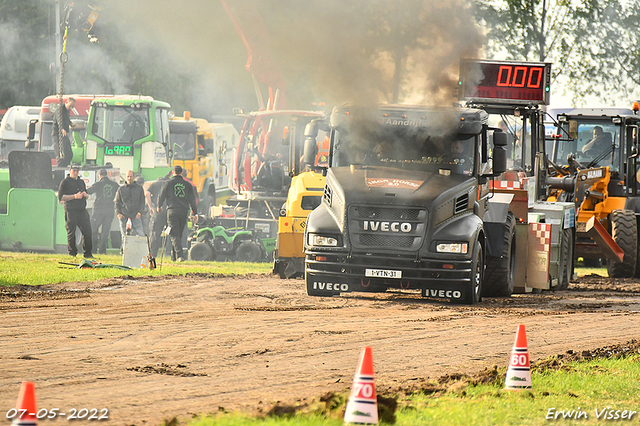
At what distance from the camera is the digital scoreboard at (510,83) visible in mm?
16375

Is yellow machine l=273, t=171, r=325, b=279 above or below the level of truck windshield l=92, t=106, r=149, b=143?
below

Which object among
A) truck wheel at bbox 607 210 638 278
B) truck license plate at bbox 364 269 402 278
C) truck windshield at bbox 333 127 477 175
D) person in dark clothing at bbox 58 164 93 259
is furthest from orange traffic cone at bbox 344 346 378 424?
person in dark clothing at bbox 58 164 93 259

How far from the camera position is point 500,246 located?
13.8 metres

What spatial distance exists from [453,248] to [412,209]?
28.8 inches

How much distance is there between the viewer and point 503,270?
1398 cm

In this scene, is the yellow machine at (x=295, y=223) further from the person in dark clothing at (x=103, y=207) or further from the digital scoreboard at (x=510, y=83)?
the person in dark clothing at (x=103, y=207)

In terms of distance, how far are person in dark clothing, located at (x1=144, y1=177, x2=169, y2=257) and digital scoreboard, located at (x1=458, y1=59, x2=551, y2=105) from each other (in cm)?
815

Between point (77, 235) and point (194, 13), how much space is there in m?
7.16

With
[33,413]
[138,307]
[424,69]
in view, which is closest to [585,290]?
[424,69]

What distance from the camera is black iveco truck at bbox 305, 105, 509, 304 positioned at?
39.9 feet

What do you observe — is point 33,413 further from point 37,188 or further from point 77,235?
point 37,188

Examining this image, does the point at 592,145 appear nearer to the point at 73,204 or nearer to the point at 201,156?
the point at 73,204

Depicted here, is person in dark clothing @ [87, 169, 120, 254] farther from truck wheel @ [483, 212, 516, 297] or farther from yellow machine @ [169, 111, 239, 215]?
truck wheel @ [483, 212, 516, 297]

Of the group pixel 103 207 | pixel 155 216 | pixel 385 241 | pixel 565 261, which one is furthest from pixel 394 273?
pixel 103 207
